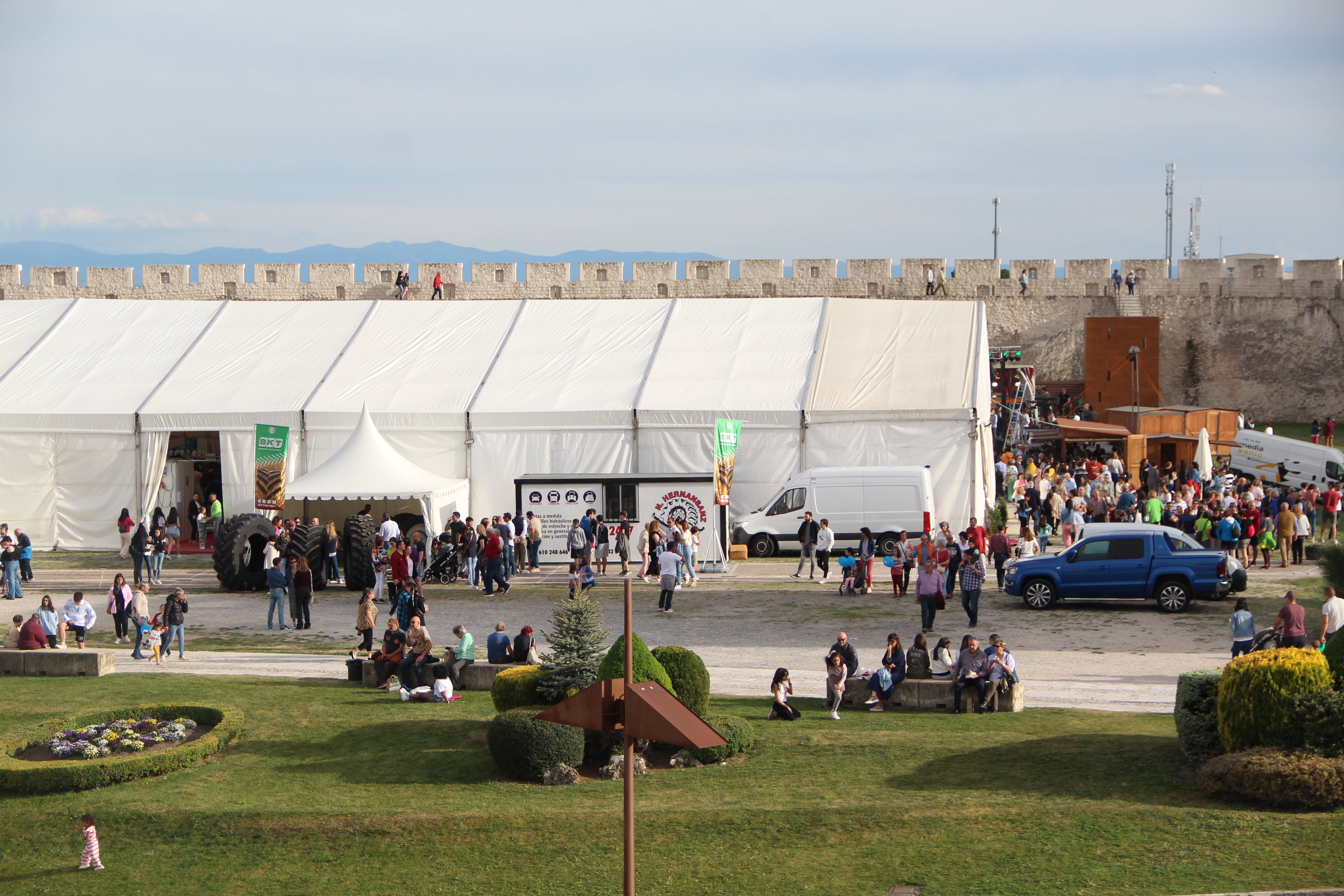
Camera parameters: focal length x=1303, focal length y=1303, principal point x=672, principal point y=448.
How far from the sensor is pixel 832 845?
993 cm

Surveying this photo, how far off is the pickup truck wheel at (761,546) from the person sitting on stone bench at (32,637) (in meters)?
13.2

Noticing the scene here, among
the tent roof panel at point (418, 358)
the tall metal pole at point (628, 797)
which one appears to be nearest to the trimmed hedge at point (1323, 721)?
the tall metal pole at point (628, 797)

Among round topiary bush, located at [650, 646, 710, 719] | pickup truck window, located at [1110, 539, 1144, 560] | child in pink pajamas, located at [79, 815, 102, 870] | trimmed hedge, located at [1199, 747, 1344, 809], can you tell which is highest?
pickup truck window, located at [1110, 539, 1144, 560]

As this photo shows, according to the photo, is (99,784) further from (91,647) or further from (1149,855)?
(1149,855)

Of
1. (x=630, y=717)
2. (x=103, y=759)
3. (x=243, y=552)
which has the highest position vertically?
(x=630, y=717)

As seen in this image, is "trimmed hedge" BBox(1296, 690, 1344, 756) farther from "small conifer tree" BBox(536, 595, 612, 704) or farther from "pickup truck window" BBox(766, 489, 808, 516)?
"pickup truck window" BBox(766, 489, 808, 516)

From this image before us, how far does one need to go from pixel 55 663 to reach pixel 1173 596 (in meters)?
15.5

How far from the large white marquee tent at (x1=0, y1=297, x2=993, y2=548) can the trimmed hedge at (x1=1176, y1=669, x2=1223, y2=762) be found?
14.5 meters

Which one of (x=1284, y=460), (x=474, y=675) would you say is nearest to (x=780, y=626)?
(x=474, y=675)

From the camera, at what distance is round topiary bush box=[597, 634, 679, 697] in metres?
11.5

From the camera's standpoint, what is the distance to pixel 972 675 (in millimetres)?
13742

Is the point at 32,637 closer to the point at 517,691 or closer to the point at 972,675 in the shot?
the point at 517,691

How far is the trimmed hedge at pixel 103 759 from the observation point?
11.8 m

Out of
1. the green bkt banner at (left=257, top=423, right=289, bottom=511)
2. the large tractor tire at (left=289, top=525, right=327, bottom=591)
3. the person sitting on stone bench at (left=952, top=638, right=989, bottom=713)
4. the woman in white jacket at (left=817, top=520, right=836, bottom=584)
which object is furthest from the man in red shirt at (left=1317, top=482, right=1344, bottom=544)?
the green bkt banner at (left=257, top=423, right=289, bottom=511)
